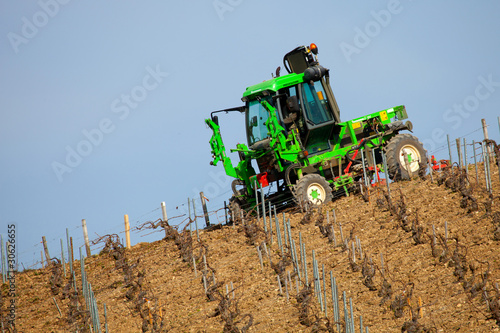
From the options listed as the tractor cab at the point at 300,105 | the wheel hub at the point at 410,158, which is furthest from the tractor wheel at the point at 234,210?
the wheel hub at the point at 410,158

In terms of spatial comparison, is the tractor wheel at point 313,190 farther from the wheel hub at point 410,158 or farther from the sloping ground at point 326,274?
the wheel hub at point 410,158

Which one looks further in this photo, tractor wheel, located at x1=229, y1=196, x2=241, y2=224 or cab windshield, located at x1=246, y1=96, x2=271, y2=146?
tractor wheel, located at x1=229, y1=196, x2=241, y2=224

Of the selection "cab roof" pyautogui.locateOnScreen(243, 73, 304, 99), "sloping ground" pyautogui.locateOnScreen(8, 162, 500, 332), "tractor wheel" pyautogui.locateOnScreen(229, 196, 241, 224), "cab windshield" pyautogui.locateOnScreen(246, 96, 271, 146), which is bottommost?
"sloping ground" pyautogui.locateOnScreen(8, 162, 500, 332)

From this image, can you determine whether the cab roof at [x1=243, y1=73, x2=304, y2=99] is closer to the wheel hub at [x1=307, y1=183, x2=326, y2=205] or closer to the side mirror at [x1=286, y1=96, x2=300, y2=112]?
the side mirror at [x1=286, y1=96, x2=300, y2=112]

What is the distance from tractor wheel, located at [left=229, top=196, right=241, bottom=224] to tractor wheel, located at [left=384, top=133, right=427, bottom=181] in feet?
11.5

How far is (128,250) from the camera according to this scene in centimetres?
1539

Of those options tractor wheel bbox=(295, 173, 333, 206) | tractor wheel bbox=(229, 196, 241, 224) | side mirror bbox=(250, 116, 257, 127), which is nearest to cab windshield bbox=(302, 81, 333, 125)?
side mirror bbox=(250, 116, 257, 127)

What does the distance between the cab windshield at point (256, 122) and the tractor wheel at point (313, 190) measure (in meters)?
1.32

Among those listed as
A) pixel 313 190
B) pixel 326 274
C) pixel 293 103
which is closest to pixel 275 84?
pixel 293 103

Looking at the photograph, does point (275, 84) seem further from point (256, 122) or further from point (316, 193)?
point (316, 193)

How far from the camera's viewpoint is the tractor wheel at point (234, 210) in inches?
610

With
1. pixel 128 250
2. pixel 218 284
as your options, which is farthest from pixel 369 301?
pixel 128 250

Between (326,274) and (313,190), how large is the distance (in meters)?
3.56

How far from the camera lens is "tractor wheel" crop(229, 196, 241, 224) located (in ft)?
50.8
